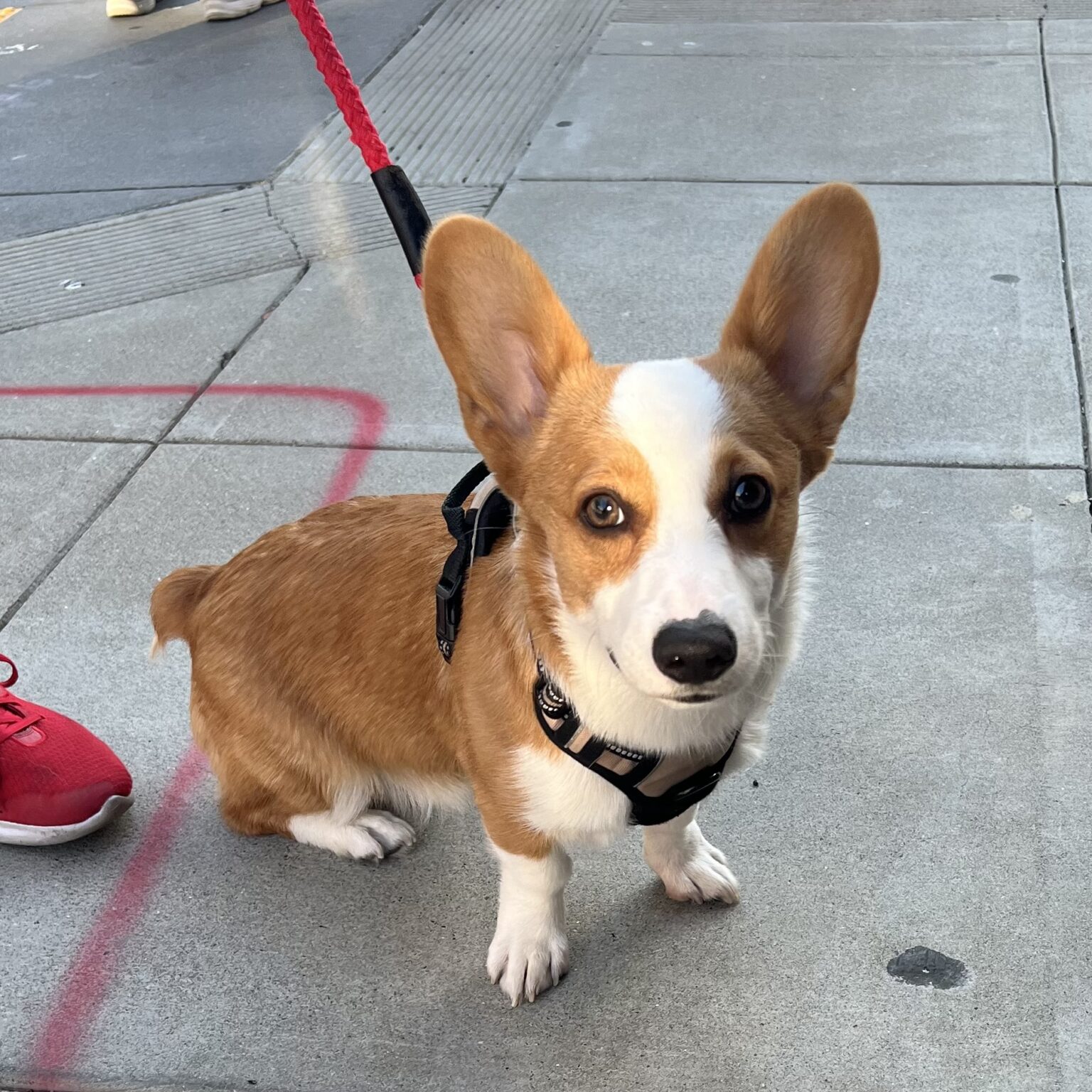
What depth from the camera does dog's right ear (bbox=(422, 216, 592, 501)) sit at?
1.92m

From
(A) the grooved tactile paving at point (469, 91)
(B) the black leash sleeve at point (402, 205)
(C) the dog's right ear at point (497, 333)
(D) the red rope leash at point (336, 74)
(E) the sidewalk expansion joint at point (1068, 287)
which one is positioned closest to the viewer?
(C) the dog's right ear at point (497, 333)

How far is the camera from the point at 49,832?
261cm

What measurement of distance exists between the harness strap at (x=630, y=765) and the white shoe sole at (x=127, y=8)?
306 inches

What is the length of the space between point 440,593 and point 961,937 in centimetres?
125

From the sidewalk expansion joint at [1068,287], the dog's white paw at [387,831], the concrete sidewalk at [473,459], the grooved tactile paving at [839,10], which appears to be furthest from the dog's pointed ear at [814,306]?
the grooved tactile paving at [839,10]

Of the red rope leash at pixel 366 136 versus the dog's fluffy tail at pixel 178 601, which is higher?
the red rope leash at pixel 366 136

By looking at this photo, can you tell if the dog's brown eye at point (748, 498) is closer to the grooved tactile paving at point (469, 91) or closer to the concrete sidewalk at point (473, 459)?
the concrete sidewalk at point (473, 459)

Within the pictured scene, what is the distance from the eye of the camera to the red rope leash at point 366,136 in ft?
7.82

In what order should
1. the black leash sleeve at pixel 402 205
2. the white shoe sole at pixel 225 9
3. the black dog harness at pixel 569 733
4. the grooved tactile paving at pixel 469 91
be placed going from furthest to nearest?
the white shoe sole at pixel 225 9 → the grooved tactile paving at pixel 469 91 → the black leash sleeve at pixel 402 205 → the black dog harness at pixel 569 733

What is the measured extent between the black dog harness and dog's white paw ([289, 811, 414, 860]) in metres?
0.58

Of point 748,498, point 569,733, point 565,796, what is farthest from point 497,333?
point 565,796

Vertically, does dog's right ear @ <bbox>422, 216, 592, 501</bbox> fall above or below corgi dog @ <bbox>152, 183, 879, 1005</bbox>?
above

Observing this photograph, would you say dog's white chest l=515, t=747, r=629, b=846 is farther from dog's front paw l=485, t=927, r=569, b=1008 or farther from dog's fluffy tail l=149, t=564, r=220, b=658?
dog's fluffy tail l=149, t=564, r=220, b=658

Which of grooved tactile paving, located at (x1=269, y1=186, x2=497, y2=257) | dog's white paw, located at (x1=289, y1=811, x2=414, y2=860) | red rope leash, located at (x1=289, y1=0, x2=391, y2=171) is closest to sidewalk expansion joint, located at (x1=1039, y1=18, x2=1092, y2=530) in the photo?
dog's white paw, located at (x1=289, y1=811, x2=414, y2=860)
